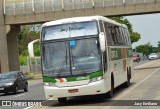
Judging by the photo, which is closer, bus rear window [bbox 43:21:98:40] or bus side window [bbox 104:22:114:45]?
bus rear window [bbox 43:21:98:40]

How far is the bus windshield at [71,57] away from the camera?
18.0 metres

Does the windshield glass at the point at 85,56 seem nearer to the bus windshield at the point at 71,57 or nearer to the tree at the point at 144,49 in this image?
the bus windshield at the point at 71,57

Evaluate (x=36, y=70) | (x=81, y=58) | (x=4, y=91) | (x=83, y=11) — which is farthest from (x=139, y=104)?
(x=36, y=70)

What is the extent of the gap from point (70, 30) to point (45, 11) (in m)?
41.6

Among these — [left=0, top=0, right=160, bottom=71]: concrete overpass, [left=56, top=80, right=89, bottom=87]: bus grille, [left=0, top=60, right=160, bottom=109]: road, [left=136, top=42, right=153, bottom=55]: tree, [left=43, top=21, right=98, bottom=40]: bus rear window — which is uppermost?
[left=0, top=0, right=160, bottom=71]: concrete overpass

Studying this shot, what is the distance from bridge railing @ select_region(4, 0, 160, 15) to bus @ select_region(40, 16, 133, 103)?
129ft

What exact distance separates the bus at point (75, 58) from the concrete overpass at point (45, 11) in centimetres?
3880

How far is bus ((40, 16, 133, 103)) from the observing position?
17.9m

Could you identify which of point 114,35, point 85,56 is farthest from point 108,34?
point 85,56

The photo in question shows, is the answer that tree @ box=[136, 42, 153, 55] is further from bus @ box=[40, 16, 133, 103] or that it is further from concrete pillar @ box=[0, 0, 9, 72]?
bus @ box=[40, 16, 133, 103]

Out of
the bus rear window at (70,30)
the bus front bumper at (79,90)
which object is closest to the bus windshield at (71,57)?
the bus rear window at (70,30)

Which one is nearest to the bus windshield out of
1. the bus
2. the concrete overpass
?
the bus

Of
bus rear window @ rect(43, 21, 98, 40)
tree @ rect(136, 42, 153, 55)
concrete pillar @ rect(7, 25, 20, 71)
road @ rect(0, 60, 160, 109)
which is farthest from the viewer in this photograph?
tree @ rect(136, 42, 153, 55)

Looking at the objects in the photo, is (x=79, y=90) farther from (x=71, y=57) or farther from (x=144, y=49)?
(x=144, y=49)
